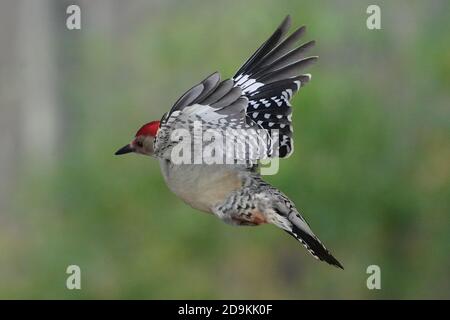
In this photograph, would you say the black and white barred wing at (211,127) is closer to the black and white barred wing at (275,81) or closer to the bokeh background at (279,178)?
the black and white barred wing at (275,81)

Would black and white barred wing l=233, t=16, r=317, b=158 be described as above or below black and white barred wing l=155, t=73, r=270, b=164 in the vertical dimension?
above

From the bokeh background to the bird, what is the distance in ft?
3.70

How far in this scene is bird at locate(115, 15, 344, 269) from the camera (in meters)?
0.99

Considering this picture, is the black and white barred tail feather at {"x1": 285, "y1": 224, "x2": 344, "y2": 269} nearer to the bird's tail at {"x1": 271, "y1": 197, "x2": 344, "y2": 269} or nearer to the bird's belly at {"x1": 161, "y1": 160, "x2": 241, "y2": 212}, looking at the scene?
the bird's tail at {"x1": 271, "y1": 197, "x2": 344, "y2": 269}

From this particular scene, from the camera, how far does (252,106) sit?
1.25 m

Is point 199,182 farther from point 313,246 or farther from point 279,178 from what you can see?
point 279,178

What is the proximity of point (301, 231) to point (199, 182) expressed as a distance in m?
0.16

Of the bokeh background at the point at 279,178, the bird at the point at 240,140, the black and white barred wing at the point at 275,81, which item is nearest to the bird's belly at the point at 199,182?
the bird at the point at 240,140

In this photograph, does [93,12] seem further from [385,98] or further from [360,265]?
[360,265]

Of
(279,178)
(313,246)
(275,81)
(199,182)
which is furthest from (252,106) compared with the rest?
(279,178)

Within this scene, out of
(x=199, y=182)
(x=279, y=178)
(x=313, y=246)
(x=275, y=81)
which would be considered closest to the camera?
(x=313, y=246)

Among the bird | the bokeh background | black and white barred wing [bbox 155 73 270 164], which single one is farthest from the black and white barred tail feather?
the bokeh background

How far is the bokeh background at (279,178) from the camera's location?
2467 mm

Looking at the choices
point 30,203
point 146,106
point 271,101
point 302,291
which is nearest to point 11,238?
point 30,203
